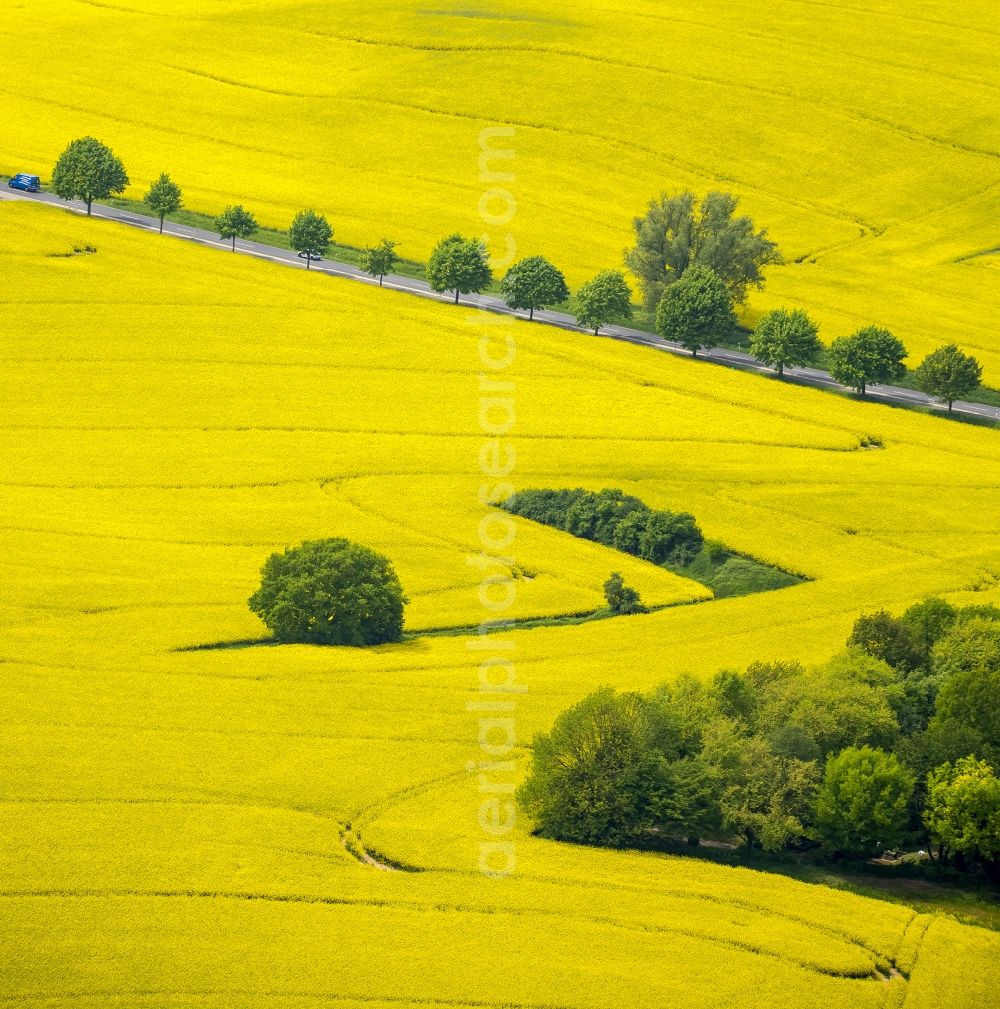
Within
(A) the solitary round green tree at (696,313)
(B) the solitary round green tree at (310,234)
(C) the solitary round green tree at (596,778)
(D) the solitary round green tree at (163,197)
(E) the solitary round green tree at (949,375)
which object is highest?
(D) the solitary round green tree at (163,197)

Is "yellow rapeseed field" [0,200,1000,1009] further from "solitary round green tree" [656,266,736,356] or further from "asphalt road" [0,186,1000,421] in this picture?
"asphalt road" [0,186,1000,421]

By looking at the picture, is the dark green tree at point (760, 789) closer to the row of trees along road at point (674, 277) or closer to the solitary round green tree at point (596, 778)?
the solitary round green tree at point (596, 778)

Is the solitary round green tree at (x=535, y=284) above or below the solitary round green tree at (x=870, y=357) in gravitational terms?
above

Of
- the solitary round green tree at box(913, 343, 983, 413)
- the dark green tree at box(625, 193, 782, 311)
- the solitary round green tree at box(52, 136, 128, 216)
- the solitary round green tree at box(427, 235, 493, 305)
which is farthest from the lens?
the solitary round green tree at box(52, 136, 128, 216)

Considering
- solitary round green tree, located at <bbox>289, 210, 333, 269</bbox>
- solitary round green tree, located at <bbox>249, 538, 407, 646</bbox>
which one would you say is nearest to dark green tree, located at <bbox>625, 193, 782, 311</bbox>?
solitary round green tree, located at <bbox>289, 210, 333, 269</bbox>

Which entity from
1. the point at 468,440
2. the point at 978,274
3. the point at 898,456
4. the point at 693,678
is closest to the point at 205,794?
the point at 693,678

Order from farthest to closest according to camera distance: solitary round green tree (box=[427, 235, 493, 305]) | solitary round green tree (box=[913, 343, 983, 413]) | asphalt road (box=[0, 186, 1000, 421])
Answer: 1. solitary round green tree (box=[427, 235, 493, 305])
2. asphalt road (box=[0, 186, 1000, 421])
3. solitary round green tree (box=[913, 343, 983, 413])

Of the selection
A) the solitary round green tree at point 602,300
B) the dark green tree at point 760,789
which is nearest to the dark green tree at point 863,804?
the dark green tree at point 760,789

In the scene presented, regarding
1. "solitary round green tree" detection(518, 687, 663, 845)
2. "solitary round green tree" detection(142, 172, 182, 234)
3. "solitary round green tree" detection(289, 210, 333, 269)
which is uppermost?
"solitary round green tree" detection(142, 172, 182, 234)
